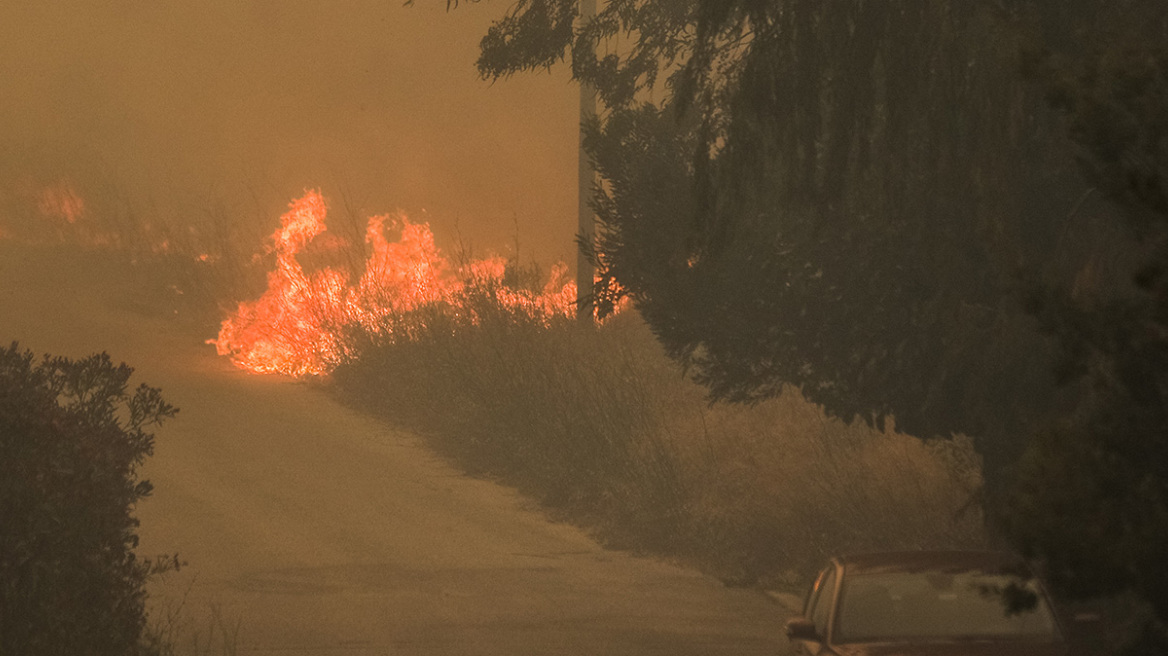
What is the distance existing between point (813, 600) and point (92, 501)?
365 cm

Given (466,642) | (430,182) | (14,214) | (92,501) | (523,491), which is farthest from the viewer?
(430,182)

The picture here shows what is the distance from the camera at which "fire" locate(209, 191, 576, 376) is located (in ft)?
77.2

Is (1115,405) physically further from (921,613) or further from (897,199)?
(897,199)

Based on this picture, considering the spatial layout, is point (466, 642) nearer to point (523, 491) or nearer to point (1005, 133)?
point (1005, 133)

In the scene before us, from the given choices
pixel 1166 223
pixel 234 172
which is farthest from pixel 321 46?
pixel 1166 223

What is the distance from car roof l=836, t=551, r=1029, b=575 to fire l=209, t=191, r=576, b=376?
14.6 meters

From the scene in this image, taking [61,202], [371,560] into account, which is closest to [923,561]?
[371,560]

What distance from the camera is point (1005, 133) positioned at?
26.2 feet

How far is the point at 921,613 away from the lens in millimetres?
7090

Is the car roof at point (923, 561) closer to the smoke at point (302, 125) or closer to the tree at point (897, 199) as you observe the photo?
the tree at point (897, 199)

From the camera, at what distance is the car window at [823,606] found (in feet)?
23.6

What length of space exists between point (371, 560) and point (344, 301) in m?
11.6

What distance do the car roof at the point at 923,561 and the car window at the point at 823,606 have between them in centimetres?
11

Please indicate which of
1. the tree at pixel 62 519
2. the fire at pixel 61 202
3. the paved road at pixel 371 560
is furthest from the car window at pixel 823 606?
the fire at pixel 61 202
